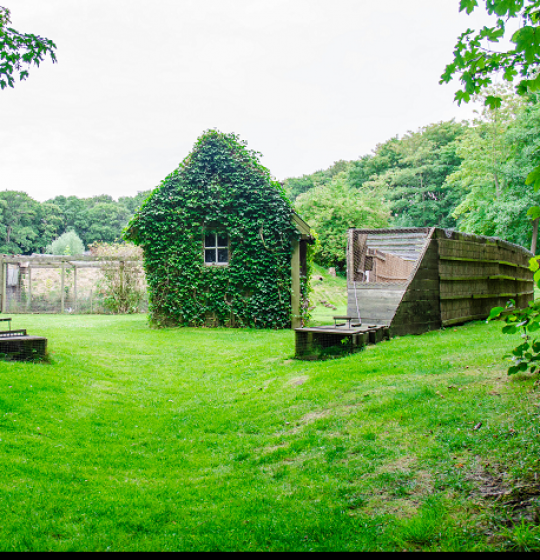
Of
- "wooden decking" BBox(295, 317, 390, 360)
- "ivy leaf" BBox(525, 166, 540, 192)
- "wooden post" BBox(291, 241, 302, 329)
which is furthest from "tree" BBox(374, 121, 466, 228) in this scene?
"ivy leaf" BBox(525, 166, 540, 192)

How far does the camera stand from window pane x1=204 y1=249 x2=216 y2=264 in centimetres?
1448

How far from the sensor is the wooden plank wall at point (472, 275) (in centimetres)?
959

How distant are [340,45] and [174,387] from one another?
13.1m

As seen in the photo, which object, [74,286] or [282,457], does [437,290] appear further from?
[74,286]

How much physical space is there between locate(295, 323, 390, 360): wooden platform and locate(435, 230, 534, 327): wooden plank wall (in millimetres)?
2542

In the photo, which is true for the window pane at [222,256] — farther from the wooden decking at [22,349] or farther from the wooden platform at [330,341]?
the wooden decking at [22,349]

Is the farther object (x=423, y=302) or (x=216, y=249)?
(x=216, y=249)

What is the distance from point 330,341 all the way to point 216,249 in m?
7.51

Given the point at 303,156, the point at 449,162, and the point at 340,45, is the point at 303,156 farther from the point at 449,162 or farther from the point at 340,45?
the point at 340,45

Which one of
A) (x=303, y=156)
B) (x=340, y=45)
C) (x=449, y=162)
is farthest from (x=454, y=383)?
(x=303, y=156)

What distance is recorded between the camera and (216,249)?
14445mm

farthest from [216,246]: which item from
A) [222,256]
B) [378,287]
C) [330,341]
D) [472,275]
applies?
[472,275]

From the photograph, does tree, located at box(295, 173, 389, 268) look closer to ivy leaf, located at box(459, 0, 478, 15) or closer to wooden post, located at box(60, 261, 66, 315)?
wooden post, located at box(60, 261, 66, 315)

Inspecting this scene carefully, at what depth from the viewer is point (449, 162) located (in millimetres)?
43031
